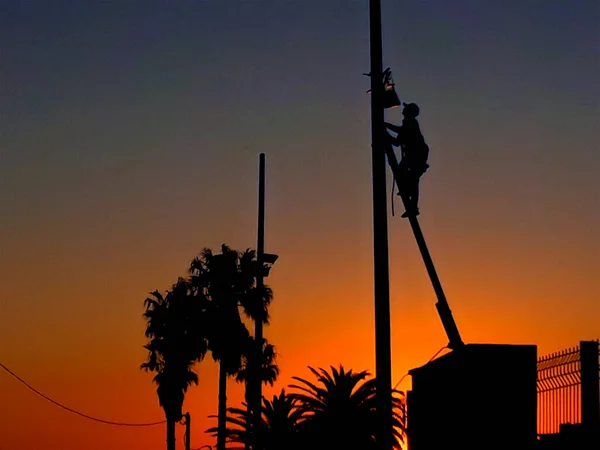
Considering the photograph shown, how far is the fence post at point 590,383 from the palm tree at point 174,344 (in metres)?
34.6

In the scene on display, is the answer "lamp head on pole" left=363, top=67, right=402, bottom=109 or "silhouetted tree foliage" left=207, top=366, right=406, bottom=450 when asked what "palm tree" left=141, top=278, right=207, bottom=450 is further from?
"lamp head on pole" left=363, top=67, right=402, bottom=109

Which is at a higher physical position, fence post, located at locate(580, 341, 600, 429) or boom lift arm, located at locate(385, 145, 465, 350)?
boom lift arm, located at locate(385, 145, 465, 350)

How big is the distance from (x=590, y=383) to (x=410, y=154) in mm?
4027

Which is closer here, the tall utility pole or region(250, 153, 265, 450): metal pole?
the tall utility pole

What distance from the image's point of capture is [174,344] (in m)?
54.5

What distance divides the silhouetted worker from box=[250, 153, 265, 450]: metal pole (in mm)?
16699

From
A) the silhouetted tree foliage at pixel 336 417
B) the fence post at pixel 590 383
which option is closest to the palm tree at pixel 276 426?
the silhouetted tree foliage at pixel 336 417

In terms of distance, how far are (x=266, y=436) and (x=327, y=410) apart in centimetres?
392

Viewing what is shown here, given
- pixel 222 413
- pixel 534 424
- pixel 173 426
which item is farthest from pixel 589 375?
pixel 173 426

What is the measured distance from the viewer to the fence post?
696 inches

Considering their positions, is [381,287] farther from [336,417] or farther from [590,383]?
[336,417]

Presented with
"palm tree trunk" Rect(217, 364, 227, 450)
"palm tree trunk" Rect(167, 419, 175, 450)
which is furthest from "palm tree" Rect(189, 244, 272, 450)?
"palm tree trunk" Rect(167, 419, 175, 450)

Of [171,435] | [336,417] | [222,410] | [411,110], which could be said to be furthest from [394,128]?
[171,435]

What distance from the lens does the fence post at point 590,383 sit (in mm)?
17688
